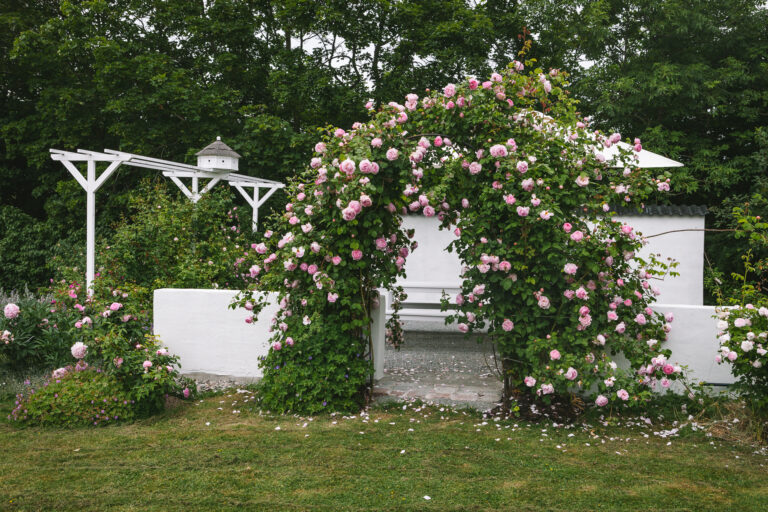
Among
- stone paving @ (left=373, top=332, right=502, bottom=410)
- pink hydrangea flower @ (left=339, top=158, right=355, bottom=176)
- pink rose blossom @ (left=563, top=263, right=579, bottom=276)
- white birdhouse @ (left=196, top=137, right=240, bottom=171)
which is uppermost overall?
white birdhouse @ (left=196, top=137, right=240, bottom=171)

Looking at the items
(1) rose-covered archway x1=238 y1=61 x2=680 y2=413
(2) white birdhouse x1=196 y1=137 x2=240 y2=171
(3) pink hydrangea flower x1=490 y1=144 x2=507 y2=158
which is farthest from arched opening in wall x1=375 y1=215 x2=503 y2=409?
(2) white birdhouse x1=196 y1=137 x2=240 y2=171

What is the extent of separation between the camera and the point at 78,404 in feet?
14.7

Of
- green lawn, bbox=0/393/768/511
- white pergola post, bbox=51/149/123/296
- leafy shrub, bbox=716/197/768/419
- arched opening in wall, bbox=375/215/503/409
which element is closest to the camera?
green lawn, bbox=0/393/768/511

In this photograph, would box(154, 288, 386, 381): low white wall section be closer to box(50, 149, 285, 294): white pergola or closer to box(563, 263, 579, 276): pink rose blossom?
box(50, 149, 285, 294): white pergola

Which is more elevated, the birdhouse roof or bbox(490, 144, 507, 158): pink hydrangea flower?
the birdhouse roof

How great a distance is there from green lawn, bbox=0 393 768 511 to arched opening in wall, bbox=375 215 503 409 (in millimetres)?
624

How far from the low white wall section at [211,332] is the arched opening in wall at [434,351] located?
1.76 feet

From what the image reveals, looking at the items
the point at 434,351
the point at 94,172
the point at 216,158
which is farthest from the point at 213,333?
the point at 216,158

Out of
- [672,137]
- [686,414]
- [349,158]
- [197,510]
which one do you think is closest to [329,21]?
[672,137]

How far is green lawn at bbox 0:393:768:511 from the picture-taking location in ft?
10.1

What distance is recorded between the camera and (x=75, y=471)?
3.47 metres

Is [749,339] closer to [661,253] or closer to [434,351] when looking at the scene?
[434,351]

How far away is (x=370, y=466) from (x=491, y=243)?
5.92 ft

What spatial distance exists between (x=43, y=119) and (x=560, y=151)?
12866mm
